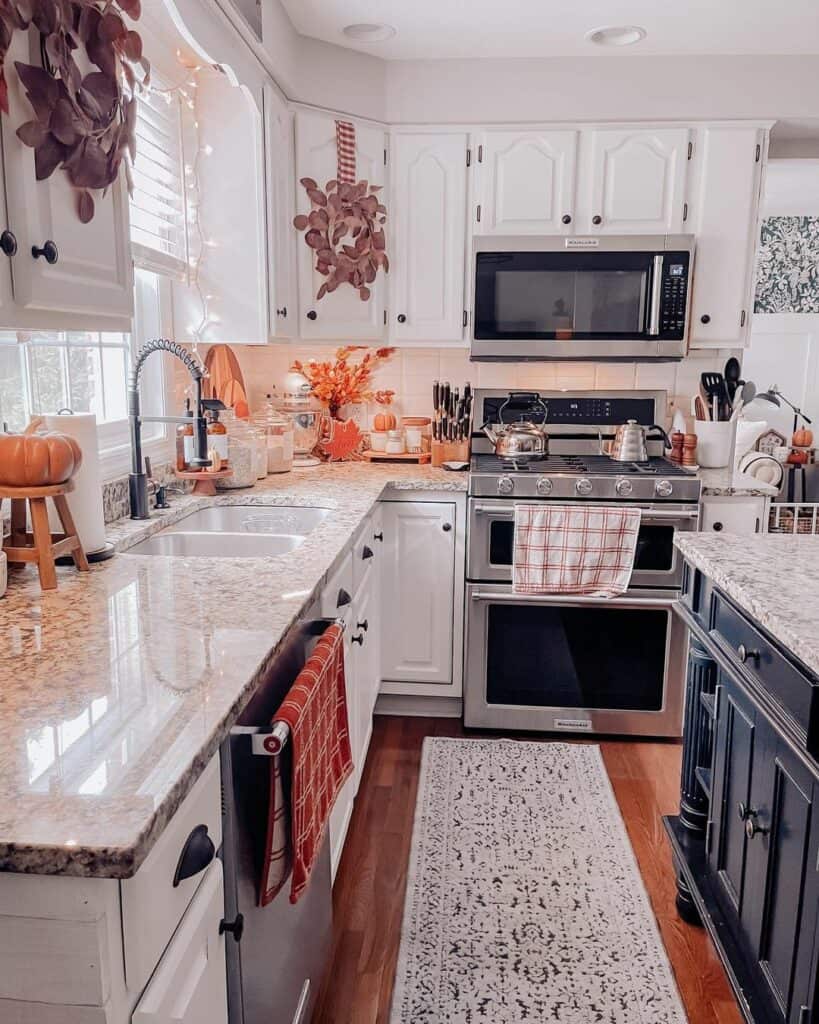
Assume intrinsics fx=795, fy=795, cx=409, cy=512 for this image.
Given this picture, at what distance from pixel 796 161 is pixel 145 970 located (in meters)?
3.68

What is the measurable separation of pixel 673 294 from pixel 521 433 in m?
0.76

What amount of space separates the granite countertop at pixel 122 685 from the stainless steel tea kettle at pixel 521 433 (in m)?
1.42

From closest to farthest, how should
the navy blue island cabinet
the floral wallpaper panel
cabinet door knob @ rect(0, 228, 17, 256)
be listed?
1. cabinet door knob @ rect(0, 228, 17, 256)
2. the navy blue island cabinet
3. the floral wallpaper panel

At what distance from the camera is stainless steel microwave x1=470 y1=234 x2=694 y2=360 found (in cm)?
297

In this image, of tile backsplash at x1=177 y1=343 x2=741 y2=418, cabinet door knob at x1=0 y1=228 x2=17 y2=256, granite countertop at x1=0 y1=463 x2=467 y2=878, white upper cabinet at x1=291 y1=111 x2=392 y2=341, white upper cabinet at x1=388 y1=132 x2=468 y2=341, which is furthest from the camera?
tile backsplash at x1=177 y1=343 x2=741 y2=418

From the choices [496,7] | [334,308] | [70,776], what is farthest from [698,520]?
[70,776]

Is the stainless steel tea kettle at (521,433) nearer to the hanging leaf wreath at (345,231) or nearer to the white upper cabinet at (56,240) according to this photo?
the hanging leaf wreath at (345,231)

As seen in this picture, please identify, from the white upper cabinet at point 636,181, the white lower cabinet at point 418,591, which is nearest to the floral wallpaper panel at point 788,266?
the white upper cabinet at point 636,181

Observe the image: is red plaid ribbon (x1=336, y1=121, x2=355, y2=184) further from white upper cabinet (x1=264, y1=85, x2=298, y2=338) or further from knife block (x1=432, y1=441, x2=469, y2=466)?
knife block (x1=432, y1=441, x2=469, y2=466)

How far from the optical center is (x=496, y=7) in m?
2.55

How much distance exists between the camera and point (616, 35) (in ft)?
9.10

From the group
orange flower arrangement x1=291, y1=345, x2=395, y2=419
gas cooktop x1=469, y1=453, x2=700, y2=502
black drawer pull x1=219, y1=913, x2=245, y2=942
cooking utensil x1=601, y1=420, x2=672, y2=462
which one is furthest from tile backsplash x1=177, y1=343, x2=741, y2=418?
black drawer pull x1=219, y1=913, x2=245, y2=942

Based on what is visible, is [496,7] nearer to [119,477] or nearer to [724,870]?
[119,477]

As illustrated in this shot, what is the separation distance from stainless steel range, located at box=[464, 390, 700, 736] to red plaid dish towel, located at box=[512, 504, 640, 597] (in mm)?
51
